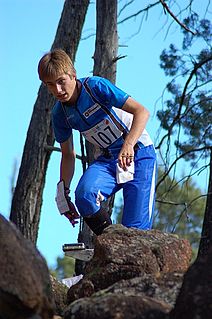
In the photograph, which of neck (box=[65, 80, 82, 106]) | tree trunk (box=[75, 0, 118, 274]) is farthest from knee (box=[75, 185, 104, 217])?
tree trunk (box=[75, 0, 118, 274])

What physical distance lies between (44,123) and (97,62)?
0.94 metres

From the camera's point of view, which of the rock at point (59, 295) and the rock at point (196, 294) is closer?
the rock at point (196, 294)

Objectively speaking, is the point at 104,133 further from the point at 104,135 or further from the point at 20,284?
the point at 20,284

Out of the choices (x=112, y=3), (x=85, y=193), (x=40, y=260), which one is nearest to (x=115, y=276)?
(x=40, y=260)

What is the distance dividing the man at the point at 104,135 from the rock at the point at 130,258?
1.07 m

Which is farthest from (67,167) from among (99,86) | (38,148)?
(38,148)

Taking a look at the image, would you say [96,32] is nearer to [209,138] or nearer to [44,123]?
[44,123]

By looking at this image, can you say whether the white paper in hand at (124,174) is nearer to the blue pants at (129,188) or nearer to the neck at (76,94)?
the blue pants at (129,188)

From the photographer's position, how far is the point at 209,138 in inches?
469

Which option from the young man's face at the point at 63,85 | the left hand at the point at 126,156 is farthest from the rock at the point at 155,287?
the young man's face at the point at 63,85

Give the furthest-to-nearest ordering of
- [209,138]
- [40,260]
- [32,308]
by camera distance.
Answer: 1. [209,138]
2. [40,260]
3. [32,308]

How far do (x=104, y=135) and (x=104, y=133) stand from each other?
1cm

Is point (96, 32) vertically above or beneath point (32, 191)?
above

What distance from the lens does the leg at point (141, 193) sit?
636 centimetres
